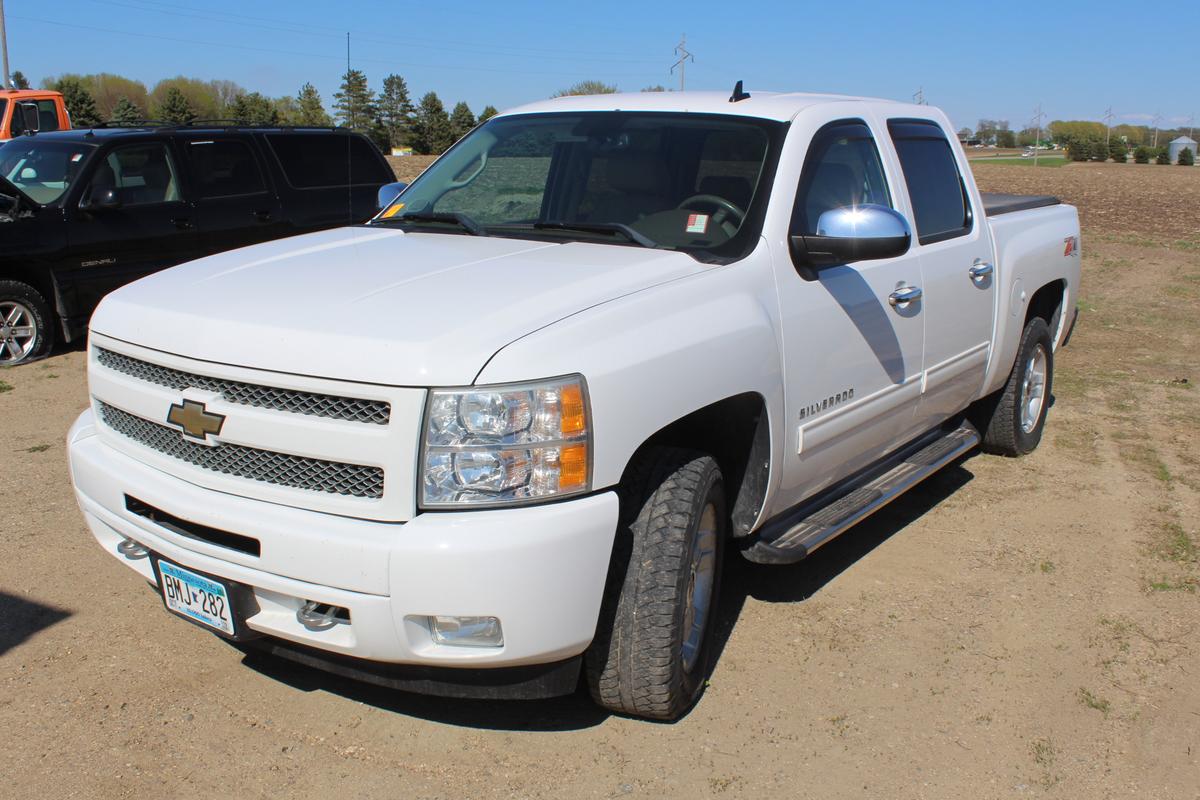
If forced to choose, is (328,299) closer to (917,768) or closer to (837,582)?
(917,768)

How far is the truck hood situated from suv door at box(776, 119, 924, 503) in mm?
555

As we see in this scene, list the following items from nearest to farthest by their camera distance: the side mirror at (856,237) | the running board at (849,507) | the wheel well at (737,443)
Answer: the wheel well at (737,443), the side mirror at (856,237), the running board at (849,507)

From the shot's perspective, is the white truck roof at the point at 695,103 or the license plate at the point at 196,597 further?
the white truck roof at the point at 695,103

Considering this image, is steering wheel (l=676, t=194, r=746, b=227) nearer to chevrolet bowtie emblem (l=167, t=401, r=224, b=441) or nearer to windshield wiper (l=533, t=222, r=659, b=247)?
windshield wiper (l=533, t=222, r=659, b=247)

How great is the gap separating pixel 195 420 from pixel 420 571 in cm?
84

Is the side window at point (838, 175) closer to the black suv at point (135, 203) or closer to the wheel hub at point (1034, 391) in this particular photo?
the wheel hub at point (1034, 391)

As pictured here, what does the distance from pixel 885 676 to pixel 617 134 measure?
232cm

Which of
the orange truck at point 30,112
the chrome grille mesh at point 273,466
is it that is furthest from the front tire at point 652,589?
the orange truck at point 30,112

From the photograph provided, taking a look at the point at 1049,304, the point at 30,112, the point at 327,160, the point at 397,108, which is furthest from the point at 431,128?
the point at 1049,304

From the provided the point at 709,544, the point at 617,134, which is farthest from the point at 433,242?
the point at 709,544

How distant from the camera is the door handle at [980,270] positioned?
511 cm

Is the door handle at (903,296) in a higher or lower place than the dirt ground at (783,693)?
higher

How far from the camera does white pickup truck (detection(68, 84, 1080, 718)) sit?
282 cm

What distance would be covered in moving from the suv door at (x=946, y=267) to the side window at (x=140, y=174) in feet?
21.2
